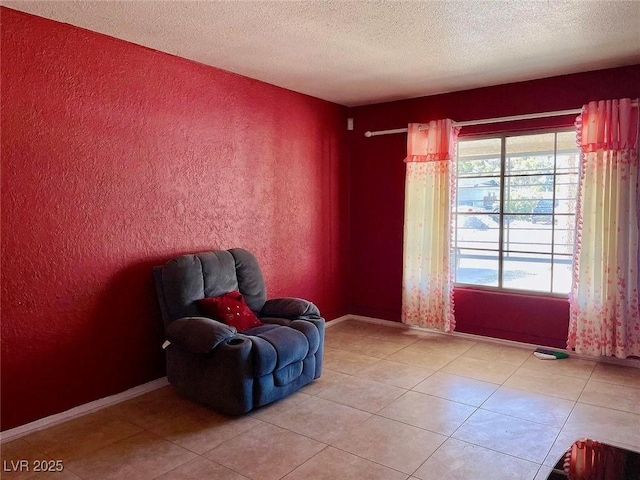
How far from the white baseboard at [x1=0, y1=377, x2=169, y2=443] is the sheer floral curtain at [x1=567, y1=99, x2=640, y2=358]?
3369 mm

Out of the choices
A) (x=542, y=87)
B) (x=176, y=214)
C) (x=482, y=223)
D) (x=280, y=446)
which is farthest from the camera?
(x=482, y=223)

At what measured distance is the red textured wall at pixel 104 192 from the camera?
2.68 m

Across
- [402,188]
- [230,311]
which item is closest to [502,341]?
[402,188]

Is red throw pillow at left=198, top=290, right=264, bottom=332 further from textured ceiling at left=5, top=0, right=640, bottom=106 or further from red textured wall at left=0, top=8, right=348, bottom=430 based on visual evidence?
textured ceiling at left=5, top=0, right=640, bottom=106

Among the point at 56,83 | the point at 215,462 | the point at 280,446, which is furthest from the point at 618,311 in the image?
the point at 56,83

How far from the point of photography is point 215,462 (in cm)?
241

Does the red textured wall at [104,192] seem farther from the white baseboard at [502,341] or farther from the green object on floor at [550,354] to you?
the green object on floor at [550,354]

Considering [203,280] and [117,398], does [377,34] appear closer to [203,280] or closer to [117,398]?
[203,280]

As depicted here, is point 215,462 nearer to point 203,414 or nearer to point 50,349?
point 203,414

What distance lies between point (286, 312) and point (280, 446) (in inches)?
45.9

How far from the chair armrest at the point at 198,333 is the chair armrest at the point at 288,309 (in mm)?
642

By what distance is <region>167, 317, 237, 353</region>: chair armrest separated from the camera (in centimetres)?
287

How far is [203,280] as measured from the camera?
11.0ft

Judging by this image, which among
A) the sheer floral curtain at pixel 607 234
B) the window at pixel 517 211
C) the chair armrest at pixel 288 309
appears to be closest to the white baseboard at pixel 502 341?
the sheer floral curtain at pixel 607 234
